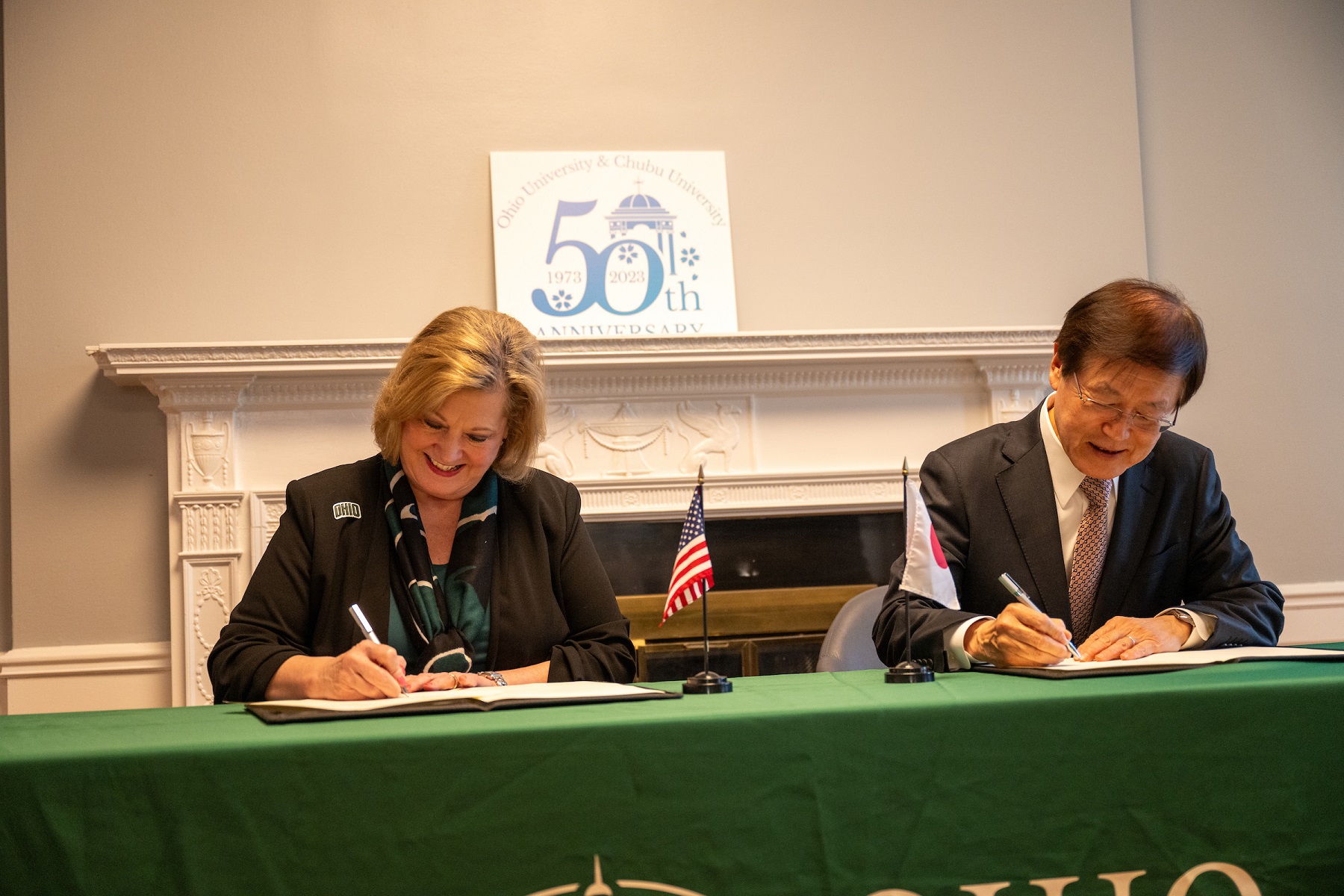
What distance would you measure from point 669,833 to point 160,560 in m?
3.25

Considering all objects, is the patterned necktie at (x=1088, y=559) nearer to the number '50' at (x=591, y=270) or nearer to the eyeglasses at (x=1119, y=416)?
the eyeglasses at (x=1119, y=416)

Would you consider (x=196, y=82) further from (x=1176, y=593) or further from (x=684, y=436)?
(x=1176, y=593)

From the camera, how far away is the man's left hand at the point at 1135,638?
1632 mm

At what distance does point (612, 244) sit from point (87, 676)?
2.35 m

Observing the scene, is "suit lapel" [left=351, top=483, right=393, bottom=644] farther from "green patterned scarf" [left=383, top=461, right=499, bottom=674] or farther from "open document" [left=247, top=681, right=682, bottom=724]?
"open document" [left=247, top=681, right=682, bottom=724]

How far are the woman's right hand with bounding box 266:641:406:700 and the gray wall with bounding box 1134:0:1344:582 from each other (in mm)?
3859

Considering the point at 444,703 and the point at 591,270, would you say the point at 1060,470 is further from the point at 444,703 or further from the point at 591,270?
the point at 591,270

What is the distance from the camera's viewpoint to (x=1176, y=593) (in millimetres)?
1976

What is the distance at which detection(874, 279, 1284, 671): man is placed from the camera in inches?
70.9

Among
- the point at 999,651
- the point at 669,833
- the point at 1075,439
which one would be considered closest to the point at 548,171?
the point at 1075,439

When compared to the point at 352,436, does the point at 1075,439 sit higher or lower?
lower

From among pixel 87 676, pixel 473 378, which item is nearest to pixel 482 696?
pixel 473 378

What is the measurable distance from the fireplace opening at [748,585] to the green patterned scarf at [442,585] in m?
2.07

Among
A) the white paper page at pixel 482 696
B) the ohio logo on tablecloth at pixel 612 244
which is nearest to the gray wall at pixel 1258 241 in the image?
the ohio logo on tablecloth at pixel 612 244
